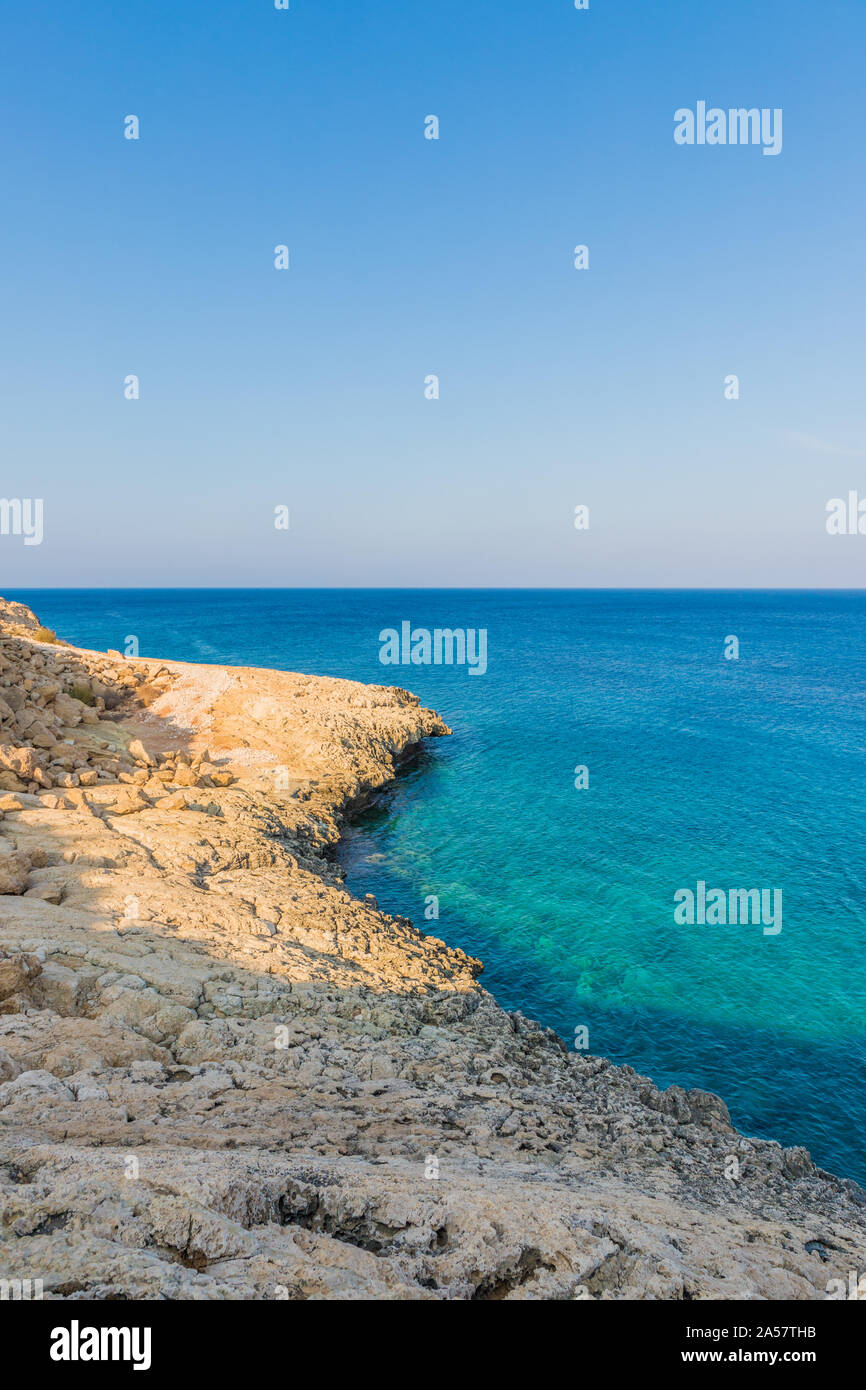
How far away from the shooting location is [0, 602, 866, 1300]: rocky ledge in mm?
6680

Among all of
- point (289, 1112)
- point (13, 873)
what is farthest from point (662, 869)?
point (13, 873)

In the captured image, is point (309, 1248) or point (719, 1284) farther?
point (719, 1284)

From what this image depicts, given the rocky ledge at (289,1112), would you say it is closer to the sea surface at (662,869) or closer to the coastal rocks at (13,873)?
the coastal rocks at (13,873)

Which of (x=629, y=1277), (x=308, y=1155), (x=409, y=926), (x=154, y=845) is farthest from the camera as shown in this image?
(x=409, y=926)

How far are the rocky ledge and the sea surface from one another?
312 cm

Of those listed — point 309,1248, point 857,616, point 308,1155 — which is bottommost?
point 308,1155

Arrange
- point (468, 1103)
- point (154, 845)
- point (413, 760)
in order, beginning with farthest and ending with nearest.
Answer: point (413, 760) < point (154, 845) < point (468, 1103)

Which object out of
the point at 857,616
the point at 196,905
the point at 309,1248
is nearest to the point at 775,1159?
the point at 309,1248

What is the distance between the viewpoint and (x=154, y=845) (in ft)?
70.1

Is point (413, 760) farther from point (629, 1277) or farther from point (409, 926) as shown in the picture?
point (629, 1277)

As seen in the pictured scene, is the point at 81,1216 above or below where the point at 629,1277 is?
above

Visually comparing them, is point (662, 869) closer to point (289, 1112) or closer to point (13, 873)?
point (289, 1112)

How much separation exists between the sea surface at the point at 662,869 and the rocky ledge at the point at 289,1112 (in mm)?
3118
